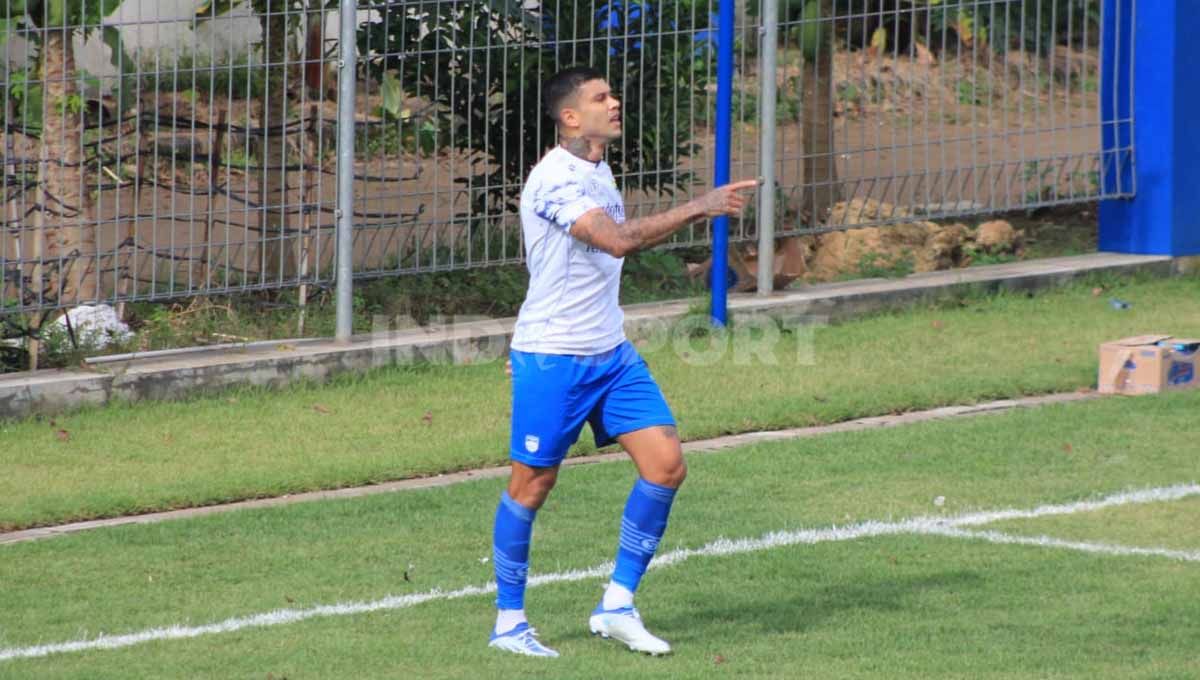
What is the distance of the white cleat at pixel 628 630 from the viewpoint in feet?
20.5

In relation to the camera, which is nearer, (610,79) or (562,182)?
(562,182)

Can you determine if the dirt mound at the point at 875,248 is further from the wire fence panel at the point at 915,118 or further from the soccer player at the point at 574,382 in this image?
the soccer player at the point at 574,382

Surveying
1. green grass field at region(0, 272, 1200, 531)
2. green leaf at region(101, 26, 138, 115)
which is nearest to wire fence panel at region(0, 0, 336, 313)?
green leaf at region(101, 26, 138, 115)

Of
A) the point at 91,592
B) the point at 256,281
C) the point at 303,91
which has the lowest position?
the point at 91,592

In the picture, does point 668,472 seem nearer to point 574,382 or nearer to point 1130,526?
point 574,382

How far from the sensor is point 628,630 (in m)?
6.27

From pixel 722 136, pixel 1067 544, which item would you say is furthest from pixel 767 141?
pixel 1067 544

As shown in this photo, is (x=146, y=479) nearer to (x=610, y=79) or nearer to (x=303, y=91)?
(x=303, y=91)

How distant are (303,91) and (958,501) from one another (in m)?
4.52

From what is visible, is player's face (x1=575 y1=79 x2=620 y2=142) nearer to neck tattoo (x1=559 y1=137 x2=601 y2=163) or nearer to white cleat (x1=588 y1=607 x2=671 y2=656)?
neck tattoo (x1=559 y1=137 x2=601 y2=163)

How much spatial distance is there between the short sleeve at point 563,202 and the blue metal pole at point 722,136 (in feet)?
16.9

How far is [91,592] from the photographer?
6.99 m

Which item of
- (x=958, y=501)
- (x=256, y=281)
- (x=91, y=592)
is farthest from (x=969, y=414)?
(x=91, y=592)

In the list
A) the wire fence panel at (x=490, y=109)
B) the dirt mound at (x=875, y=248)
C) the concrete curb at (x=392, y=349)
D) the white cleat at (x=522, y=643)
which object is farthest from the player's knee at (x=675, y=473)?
the dirt mound at (x=875, y=248)
